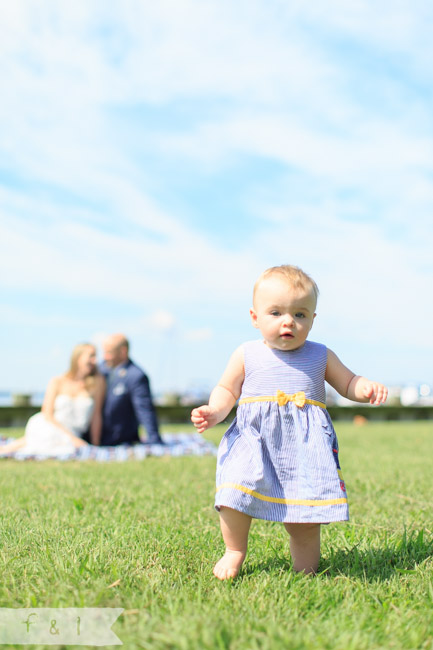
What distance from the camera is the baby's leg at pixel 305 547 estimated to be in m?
3.09

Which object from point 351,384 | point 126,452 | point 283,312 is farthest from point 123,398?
point 283,312

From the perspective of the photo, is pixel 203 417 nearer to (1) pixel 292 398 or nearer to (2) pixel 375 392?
(1) pixel 292 398

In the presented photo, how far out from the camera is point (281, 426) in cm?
312

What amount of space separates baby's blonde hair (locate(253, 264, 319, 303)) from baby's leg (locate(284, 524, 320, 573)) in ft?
3.68

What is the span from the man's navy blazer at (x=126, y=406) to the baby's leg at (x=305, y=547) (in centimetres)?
678

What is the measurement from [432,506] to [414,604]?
2.36 meters

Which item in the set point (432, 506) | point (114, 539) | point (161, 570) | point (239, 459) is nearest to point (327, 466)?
point (239, 459)

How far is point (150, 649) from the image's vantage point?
2.06 m

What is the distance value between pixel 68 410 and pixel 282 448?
279 inches

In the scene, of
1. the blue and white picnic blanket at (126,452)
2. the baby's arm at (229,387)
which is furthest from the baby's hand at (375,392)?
the blue and white picnic blanket at (126,452)

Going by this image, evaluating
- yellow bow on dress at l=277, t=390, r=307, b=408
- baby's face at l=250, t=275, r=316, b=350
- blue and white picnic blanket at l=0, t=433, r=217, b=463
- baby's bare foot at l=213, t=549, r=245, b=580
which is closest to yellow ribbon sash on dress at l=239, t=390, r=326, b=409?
yellow bow on dress at l=277, t=390, r=307, b=408

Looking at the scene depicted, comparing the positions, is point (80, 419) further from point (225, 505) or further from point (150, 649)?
point (150, 649)

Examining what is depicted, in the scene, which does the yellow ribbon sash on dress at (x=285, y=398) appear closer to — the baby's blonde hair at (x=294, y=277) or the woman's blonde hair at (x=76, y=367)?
the baby's blonde hair at (x=294, y=277)

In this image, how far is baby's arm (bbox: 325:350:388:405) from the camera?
3.19 meters
